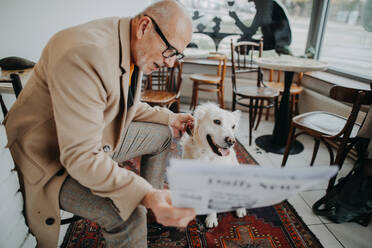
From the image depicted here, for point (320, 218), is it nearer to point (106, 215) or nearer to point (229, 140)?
point (229, 140)

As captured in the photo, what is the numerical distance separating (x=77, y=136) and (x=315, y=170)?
2.25ft

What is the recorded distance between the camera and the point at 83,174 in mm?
741

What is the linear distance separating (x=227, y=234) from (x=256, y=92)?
174cm

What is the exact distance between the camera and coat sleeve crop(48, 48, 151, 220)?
730 mm

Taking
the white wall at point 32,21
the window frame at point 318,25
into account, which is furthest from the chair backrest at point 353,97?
the white wall at point 32,21

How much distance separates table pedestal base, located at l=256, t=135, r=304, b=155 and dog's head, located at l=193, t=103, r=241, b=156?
1.28 metres

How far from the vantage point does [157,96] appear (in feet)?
9.34

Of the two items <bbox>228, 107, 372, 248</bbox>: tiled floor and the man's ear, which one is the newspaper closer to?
the man's ear

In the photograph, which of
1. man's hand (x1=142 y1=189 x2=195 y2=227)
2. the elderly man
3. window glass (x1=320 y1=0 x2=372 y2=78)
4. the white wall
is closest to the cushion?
the white wall

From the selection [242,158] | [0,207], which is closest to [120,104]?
[0,207]

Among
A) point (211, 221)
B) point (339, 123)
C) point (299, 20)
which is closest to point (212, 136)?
point (211, 221)

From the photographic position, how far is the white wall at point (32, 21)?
1.63m

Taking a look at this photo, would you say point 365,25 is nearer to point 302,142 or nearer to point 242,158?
point 302,142

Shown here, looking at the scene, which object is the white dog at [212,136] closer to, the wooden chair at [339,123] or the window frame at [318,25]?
the wooden chair at [339,123]
